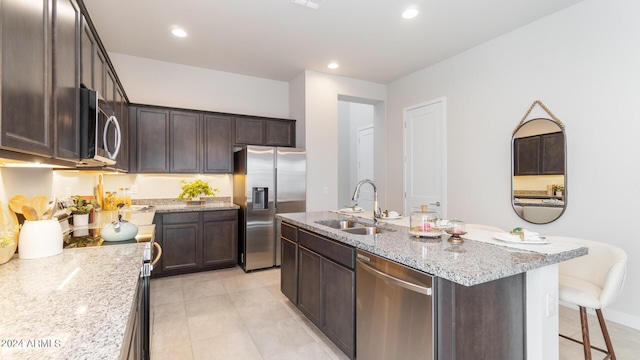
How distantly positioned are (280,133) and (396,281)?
3.84 metres

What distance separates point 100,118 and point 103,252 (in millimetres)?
810

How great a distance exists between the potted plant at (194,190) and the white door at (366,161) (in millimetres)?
3525

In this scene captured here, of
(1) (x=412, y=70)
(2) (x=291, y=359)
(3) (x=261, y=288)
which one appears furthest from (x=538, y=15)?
(3) (x=261, y=288)

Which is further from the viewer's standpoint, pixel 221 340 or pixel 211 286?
pixel 211 286

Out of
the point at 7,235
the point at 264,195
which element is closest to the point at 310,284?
the point at 7,235

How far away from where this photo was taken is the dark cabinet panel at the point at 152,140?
4.16m

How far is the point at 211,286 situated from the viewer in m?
3.75

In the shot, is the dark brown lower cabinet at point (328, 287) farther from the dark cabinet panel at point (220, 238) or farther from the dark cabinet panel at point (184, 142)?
the dark cabinet panel at point (184, 142)

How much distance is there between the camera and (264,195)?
4422 millimetres

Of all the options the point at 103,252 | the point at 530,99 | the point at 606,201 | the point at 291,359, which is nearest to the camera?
the point at 103,252

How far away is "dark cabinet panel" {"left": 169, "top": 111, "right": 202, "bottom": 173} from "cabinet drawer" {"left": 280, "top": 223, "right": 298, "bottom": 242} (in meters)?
2.03

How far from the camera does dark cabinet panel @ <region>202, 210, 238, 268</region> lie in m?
4.29

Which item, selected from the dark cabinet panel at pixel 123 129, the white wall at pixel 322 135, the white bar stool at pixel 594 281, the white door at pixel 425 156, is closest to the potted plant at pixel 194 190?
the dark cabinet panel at pixel 123 129

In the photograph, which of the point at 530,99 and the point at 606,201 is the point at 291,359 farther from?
the point at 530,99
